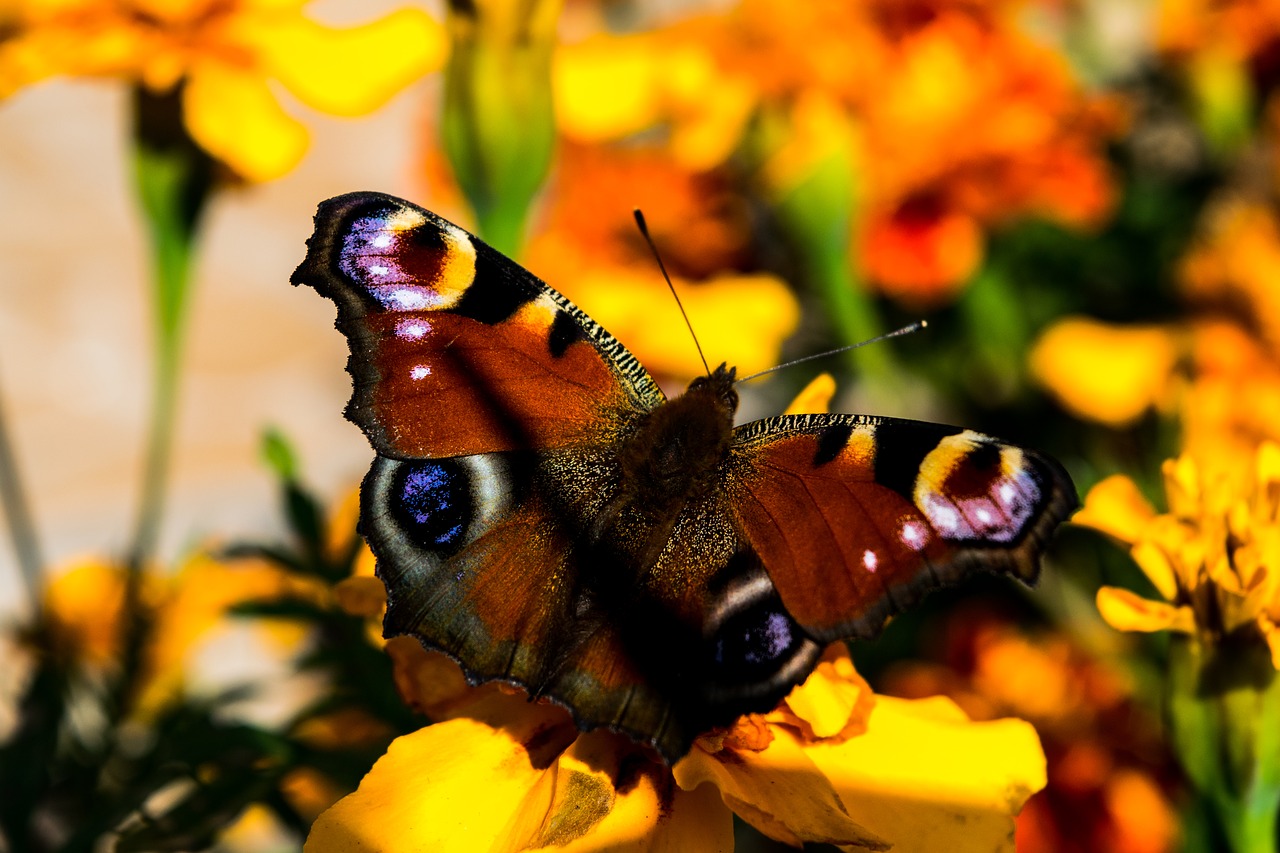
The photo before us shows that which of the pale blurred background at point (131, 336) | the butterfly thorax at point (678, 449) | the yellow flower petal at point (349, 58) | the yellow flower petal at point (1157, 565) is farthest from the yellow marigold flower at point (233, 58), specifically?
the pale blurred background at point (131, 336)

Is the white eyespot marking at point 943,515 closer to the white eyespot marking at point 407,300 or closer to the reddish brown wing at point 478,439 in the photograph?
the reddish brown wing at point 478,439

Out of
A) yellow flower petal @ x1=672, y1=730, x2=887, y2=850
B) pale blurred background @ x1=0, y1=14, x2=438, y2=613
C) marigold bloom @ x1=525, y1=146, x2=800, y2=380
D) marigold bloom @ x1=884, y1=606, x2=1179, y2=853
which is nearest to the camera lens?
yellow flower petal @ x1=672, y1=730, x2=887, y2=850

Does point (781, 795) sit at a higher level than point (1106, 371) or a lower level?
higher

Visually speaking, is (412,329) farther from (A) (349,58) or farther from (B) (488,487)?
(A) (349,58)

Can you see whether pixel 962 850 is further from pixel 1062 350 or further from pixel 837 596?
pixel 1062 350

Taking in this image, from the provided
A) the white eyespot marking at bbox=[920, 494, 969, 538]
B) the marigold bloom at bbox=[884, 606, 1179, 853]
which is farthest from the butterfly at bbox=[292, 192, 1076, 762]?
the marigold bloom at bbox=[884, 606, 1179, 853]

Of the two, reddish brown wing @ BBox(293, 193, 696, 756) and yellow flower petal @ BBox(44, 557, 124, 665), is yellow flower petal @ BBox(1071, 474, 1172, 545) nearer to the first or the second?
reddish brown wing @ BBox(293, 193, 696, 756)

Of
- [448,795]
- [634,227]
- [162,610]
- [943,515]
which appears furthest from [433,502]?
[634,227]
